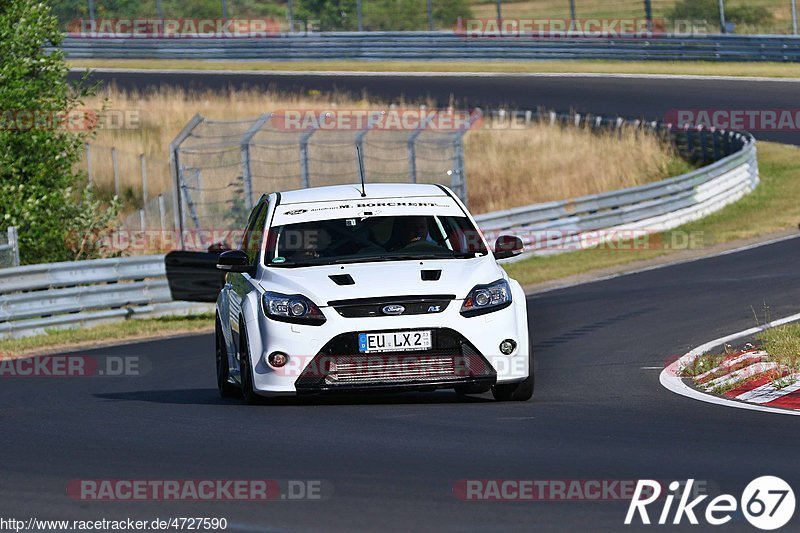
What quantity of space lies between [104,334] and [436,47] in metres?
31.2

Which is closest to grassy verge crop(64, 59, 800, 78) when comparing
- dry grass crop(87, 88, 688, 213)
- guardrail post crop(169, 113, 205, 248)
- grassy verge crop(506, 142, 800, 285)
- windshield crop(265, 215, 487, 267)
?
dry grass crop(87, 88, 688, 213)

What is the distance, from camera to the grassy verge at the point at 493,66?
4278 cm

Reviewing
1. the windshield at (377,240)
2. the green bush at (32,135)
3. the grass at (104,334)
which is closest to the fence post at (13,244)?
the grass at (104,334)

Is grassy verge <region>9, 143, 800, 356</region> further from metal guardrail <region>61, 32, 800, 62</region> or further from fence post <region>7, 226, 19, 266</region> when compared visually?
metal guardrail <region>61, 32, 800, 62</region>

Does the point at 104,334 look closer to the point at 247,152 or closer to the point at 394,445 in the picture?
the point at 247,152

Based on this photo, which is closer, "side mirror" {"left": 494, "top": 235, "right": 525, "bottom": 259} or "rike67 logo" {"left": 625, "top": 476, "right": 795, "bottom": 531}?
"rike67 logo" {"left": 625, "top": 476, "right": 795, "bottom": 531}

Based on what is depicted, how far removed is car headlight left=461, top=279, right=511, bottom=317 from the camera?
32.1 feet

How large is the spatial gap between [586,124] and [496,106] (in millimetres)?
4320

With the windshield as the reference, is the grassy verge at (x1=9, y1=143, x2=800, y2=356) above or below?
below

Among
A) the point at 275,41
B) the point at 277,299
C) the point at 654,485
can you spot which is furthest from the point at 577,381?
the point at 275,41

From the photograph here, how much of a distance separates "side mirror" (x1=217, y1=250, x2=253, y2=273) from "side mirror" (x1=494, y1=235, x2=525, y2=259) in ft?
5.89

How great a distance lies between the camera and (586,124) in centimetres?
3678

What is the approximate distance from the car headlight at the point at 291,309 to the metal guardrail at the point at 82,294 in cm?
1023

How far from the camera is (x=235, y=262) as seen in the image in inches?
424
